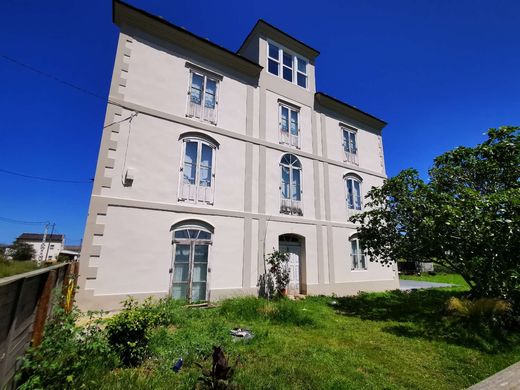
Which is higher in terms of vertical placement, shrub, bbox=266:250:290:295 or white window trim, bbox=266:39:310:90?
white window trim, bbox=266:39:310:90

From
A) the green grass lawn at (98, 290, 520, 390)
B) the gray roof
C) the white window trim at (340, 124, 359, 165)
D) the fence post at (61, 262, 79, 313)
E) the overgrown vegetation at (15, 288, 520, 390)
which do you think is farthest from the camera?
the gray roof

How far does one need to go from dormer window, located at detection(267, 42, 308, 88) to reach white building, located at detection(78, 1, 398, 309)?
0.07 metres

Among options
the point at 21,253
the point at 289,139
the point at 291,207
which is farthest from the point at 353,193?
the point at 21,253

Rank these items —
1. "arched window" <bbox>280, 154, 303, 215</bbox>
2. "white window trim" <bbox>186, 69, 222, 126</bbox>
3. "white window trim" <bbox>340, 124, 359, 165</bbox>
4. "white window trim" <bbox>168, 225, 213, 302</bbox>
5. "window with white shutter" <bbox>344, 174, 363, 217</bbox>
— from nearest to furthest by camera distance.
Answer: "white window trim" <bbox>168, 225, 213, 302</bbox> → "white window trim" <bbox>186, 69, 222, 126</bbox> → "arched window" <bbox>280, 154, 303, 215</bbox> → "window with white shutter" <bbox>344, 174, 363, 217</bbox> → "white window trim" <bbox>340, 124, 359, 165</bbox>

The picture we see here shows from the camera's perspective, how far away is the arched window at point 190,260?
8906mm

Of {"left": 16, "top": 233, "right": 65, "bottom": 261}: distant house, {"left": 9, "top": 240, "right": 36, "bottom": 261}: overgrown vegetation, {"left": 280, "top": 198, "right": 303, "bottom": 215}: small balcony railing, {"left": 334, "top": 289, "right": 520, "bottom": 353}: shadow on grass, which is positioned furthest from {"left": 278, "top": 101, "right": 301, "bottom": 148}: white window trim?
{"left": 16, "top": 233, "right": 65, "bottom": 261}: distant house

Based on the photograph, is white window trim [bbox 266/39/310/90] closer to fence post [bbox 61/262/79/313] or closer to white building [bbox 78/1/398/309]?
white building [bbox 78/1/398/309]

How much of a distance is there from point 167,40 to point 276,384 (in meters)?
11.9

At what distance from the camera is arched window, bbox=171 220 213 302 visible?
8.91 metres

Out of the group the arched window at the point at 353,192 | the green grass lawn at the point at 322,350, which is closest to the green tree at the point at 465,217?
the green grass lawn at the point at 322,350

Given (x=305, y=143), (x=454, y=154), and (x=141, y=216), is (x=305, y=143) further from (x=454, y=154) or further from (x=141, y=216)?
(x=141, y=216)

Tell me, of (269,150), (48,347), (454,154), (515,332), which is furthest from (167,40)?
(515,332)

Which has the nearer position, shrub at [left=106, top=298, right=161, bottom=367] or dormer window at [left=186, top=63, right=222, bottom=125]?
shrub at [left=106, top=298, right=161, bottom=367]

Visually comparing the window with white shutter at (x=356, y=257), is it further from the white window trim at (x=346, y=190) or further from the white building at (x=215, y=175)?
the white window trim at (x=346, y=190)
